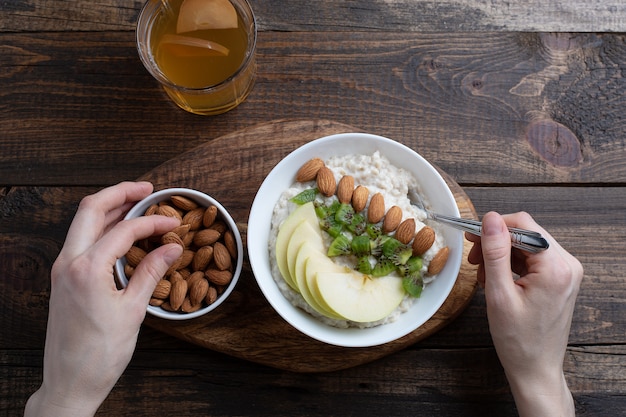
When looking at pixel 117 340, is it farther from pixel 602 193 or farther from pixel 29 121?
pixel 602 193

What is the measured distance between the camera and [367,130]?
1.57 m

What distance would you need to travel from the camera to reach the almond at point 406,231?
1.31 meters

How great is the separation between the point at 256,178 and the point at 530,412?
2.88ft

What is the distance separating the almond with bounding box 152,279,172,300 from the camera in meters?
1.34

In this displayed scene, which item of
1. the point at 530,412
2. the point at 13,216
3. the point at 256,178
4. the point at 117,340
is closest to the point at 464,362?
the point at 530,412

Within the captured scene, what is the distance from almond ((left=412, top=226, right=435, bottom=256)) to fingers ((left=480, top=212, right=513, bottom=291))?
0.12 meters

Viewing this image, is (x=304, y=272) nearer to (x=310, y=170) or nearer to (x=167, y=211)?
(x=310, y=170)

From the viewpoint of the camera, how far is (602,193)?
1.59 m

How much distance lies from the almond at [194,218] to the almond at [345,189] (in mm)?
339

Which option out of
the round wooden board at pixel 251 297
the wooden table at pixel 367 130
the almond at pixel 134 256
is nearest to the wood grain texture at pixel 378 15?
the wooden table at pixel 367 130

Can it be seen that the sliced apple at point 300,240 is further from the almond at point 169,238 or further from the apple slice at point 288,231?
the almond at point 169,238

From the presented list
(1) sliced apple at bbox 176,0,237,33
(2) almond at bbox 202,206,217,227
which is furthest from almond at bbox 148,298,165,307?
(1) sliced apple at bbox 176,0,237,33

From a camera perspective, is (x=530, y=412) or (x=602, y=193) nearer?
(x=530, y=412)

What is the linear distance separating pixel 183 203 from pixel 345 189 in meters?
0.39
